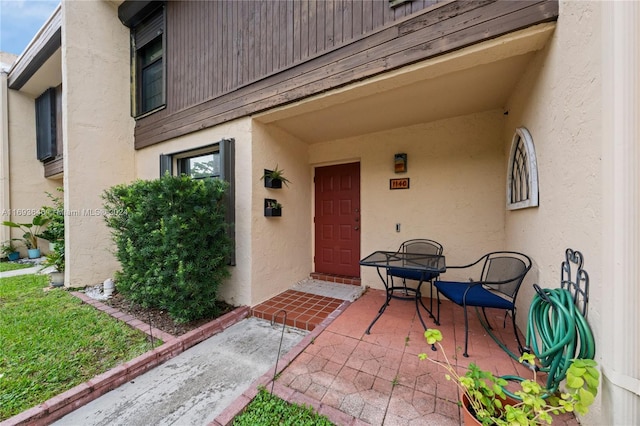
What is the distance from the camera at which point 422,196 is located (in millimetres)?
3271

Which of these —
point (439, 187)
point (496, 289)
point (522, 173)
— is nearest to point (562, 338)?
point (496, 289)

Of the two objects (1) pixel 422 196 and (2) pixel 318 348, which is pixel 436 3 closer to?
(1) pixel 422 196

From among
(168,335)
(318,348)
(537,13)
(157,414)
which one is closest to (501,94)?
(537,13)

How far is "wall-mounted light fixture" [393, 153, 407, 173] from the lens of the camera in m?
3.32

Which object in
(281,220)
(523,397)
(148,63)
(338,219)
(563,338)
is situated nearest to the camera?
(523,397)

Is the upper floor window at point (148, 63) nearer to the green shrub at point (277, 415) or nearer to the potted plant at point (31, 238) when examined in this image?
the green shrub at point (277, 415)

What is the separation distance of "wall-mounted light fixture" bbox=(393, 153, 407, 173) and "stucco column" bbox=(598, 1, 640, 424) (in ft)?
7.34

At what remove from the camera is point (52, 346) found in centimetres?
212

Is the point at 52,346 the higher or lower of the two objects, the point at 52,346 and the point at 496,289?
the lower

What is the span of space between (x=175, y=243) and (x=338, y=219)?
241 centimetres

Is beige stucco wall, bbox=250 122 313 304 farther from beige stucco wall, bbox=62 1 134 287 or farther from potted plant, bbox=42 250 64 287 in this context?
potted plant, bbox=42 250 64 287

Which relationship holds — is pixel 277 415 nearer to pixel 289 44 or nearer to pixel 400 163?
pixel 400 163

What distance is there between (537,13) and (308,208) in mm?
3320

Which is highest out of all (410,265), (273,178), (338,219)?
(273,178)
